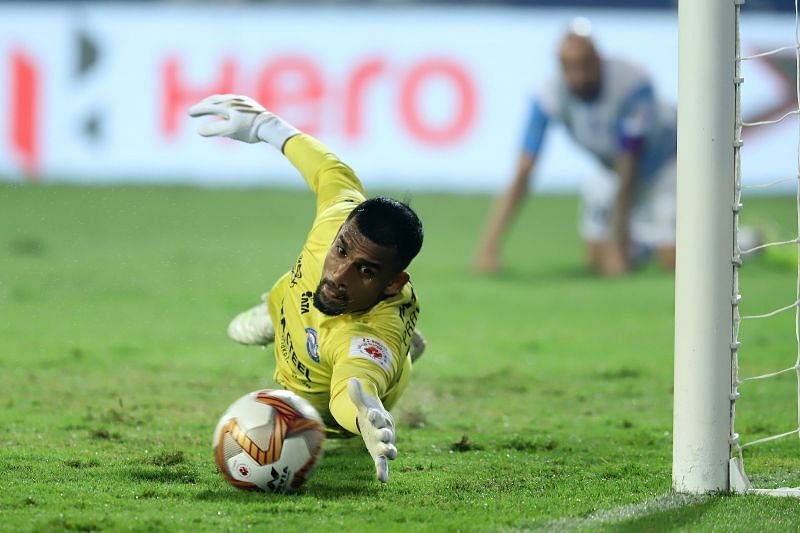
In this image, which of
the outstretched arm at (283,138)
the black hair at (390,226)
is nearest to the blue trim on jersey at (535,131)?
the outstretched arm at (283,138)

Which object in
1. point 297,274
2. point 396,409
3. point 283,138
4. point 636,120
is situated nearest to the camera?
point 297,274

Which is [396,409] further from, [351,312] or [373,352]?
[373,352]

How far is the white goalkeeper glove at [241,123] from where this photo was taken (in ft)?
21.5

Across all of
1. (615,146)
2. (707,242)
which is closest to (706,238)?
(707,242)

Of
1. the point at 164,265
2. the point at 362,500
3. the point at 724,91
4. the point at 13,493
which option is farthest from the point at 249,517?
the point at 164,265

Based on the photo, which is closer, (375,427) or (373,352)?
(375,427)

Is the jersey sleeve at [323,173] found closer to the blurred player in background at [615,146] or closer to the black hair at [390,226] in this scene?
the black hair at [390,226]

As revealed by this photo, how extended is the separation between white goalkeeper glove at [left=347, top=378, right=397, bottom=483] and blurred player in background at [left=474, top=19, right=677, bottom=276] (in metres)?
10.2

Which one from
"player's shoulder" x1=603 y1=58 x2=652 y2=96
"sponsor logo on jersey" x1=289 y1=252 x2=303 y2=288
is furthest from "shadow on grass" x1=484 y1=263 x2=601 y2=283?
"sponsor logo on jersey" x1=289 y1=252 x2=303 y2=288

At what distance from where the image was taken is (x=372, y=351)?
501 centimetres

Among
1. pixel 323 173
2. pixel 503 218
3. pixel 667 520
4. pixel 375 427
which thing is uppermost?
pixel 323 173

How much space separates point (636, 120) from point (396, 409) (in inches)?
346

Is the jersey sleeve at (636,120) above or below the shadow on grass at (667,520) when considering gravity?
below

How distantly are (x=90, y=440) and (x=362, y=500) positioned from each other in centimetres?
188
